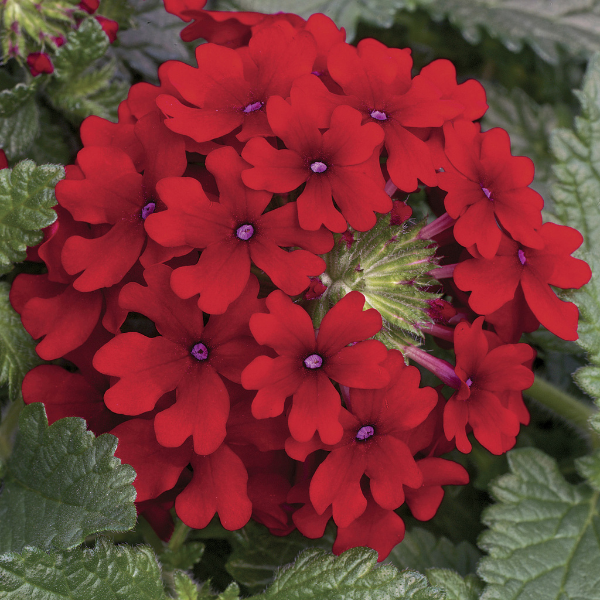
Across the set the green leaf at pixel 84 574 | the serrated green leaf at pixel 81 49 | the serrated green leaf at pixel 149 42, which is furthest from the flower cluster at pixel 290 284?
the serrated green leaf at pixel 149 42

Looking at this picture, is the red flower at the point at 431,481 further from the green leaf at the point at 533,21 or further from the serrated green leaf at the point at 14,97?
the green leaf at the point at 533,21

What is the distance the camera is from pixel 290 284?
958 millimetres

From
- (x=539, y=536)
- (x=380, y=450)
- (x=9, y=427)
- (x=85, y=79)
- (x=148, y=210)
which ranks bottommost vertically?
(x=539, y=536)

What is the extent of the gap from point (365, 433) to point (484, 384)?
8.6 inches

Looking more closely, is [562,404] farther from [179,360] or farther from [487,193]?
[179,360]

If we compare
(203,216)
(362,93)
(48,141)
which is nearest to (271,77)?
(362,93)

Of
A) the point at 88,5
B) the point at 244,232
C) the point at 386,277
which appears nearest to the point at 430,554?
the point at 386,277

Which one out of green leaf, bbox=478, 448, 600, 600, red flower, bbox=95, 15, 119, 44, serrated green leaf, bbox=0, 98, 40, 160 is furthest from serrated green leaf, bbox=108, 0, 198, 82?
green leaf, bbox=478, 448, 600, 600

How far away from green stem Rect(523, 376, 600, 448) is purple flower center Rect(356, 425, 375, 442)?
2.24 feet

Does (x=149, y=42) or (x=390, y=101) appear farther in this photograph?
(x=149, y=42)

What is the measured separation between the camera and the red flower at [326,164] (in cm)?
98

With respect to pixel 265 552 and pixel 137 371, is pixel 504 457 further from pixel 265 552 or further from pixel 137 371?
pixel 137 371

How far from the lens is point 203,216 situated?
3.18 feet

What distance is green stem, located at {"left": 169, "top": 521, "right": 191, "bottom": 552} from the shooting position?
1.39 meters
